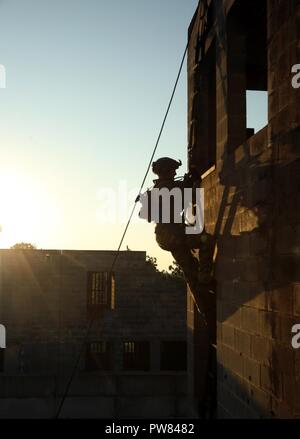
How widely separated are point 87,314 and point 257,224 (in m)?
21.1

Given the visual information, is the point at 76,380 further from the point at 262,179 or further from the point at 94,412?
the point at 262,179

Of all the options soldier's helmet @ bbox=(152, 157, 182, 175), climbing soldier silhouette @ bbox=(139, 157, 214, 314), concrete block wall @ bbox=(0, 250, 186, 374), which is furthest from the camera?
concrete block wall @ bbox=(0, 250, 186, 374)

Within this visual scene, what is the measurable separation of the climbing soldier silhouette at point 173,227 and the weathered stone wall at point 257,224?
28 cm

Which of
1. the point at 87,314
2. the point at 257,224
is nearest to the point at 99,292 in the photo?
the point at 87,314

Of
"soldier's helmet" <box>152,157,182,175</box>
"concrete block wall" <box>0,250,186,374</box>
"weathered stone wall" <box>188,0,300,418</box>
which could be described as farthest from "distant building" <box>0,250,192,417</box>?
"weathered stone wall" <box>188,0,300,418</box>

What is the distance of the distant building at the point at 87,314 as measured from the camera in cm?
2469

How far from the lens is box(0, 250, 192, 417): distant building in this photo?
81.0ft

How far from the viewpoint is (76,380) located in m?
20.8

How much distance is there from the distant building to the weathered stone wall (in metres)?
17.3

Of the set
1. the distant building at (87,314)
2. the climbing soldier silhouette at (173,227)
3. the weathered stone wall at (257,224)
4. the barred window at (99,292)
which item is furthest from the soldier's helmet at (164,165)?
the barred window at (99,292)

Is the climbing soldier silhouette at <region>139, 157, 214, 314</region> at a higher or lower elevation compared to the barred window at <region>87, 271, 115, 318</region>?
higher
